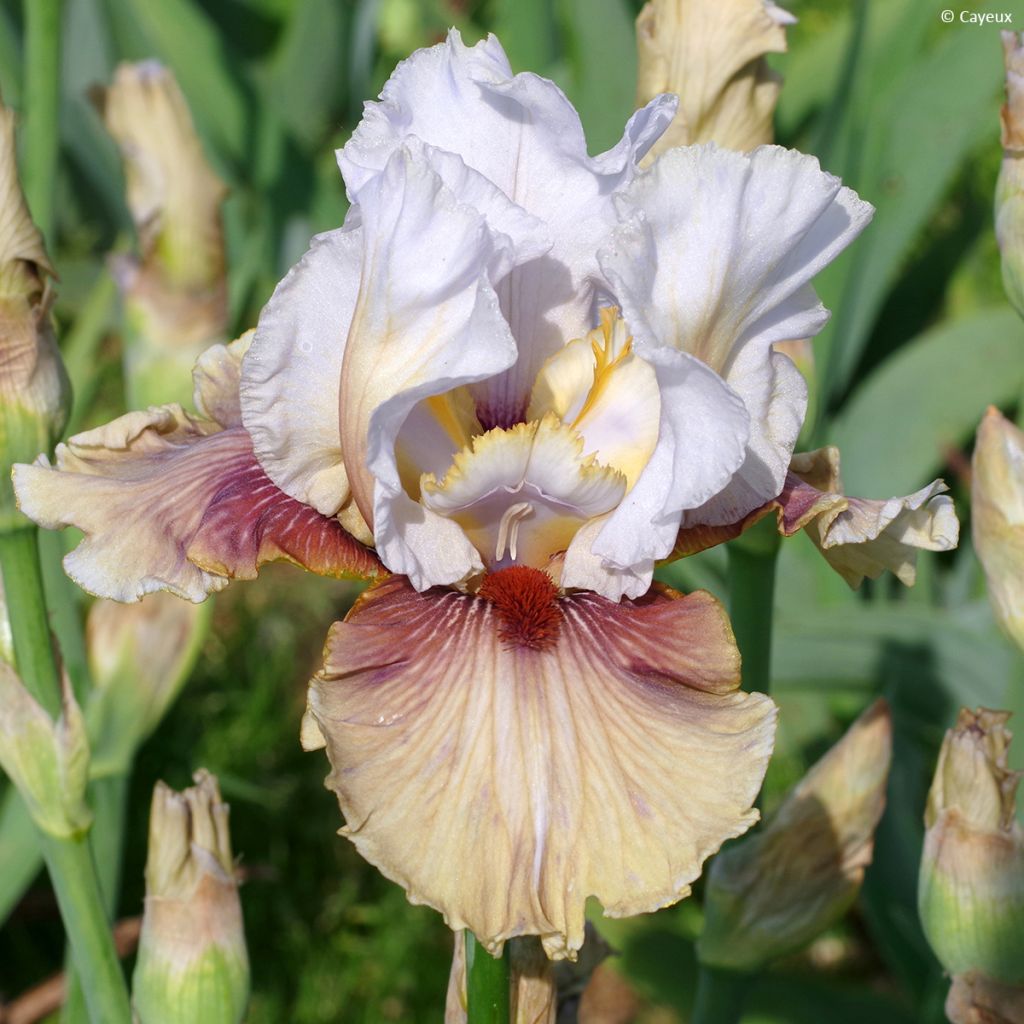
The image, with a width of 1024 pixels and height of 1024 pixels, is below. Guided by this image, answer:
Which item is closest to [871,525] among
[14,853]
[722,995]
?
[722,995]

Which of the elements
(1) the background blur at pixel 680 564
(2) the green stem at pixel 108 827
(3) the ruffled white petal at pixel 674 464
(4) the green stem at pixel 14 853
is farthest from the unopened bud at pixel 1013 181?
(4) the green stem at pixel 14 853

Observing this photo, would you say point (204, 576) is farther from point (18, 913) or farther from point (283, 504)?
point (18, 913)

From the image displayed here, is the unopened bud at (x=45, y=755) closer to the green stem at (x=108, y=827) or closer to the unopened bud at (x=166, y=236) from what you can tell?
the green stem at (x=108, y=827)

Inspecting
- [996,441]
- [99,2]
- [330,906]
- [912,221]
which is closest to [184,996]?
[996,441]

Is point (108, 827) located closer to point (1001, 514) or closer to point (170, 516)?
point (170, 516)

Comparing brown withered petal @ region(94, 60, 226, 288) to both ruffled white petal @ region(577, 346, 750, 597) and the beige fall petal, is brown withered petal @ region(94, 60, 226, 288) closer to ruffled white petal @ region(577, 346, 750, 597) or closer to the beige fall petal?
the beige fall petal
